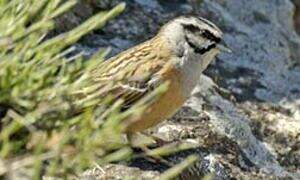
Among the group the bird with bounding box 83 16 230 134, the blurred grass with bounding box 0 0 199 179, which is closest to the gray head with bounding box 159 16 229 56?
the bird with bounding box 83 16 230 134

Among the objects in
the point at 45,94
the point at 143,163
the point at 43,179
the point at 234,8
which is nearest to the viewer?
the point at 45,94

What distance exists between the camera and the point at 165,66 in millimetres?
5254

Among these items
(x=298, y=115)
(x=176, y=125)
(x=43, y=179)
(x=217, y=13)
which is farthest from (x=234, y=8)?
(x=43, y=179)

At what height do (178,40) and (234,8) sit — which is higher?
(178,40)

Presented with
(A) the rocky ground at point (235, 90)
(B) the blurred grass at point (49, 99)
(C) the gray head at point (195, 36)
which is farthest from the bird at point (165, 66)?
(B) the blurred grass at point (49, 99)

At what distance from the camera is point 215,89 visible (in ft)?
18.8

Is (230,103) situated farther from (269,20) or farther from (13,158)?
(13,158)

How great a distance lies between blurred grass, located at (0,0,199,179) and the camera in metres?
3.12

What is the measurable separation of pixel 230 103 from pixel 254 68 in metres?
0.61

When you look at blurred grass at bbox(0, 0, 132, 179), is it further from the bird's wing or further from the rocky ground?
the bird's wing

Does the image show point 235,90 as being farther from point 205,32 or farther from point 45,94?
point 45,94

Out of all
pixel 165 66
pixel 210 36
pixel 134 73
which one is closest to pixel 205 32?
pixel 210 36

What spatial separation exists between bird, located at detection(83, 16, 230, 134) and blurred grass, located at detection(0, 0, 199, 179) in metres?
1.14

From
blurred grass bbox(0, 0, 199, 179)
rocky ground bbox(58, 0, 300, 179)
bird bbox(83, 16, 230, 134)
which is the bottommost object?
rocky ground bbox(58, 0, 300, 179)
